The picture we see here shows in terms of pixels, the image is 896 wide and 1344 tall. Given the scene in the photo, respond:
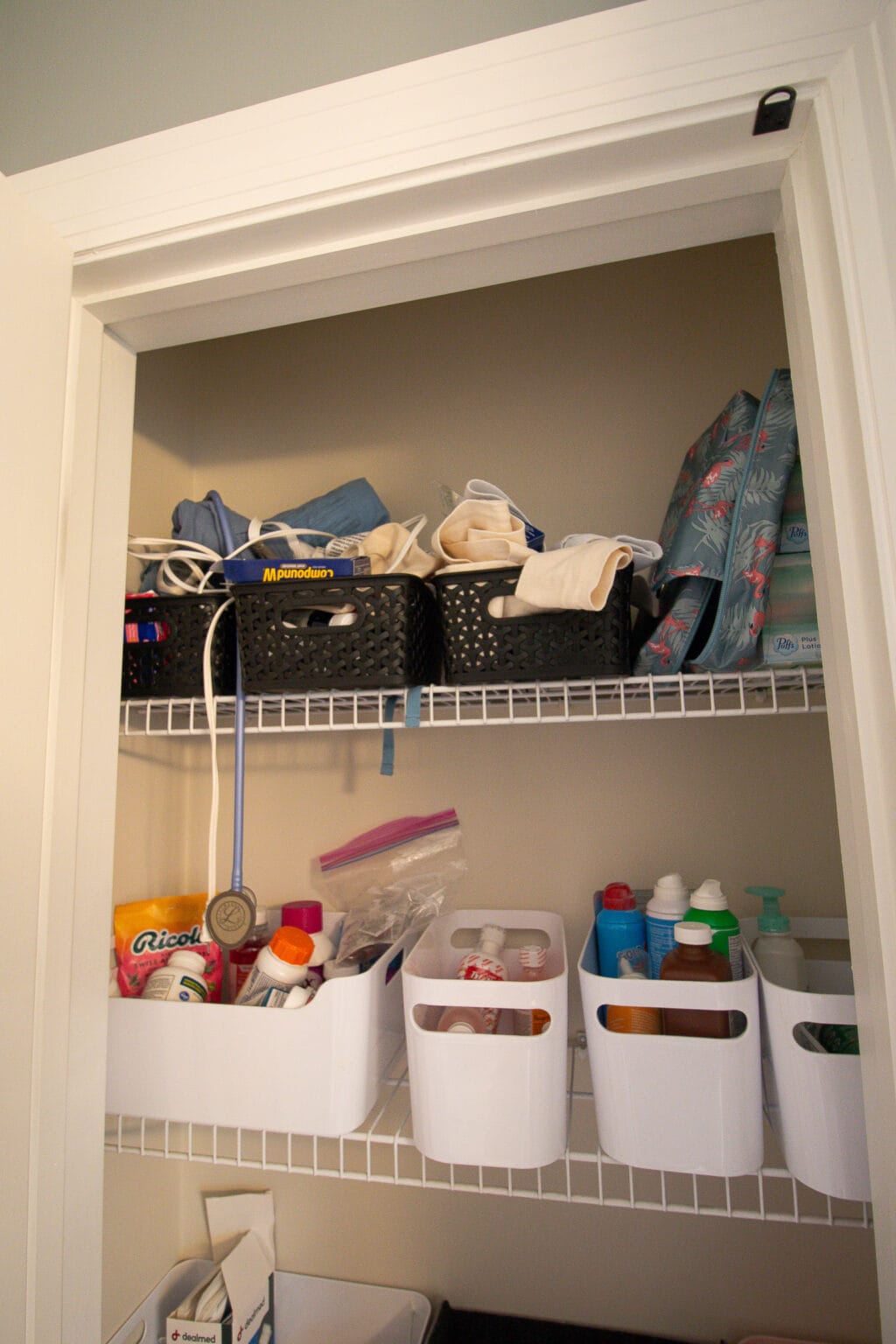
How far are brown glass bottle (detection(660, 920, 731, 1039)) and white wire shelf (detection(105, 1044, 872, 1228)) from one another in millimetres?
222

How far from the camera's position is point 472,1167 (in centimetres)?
112

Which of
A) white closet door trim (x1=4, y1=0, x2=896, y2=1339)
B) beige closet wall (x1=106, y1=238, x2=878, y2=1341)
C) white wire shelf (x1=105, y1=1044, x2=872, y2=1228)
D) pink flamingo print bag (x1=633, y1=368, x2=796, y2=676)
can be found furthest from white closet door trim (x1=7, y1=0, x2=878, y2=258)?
white wire shelf (x1=105, y1=1044, x2=872, y2=1228)

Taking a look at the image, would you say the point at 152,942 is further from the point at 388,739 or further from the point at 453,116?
the point at 453,116

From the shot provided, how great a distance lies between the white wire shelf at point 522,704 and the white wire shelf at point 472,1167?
1.60ft

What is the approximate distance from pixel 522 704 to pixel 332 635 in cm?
40

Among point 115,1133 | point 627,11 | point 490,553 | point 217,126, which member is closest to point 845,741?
point 490,553

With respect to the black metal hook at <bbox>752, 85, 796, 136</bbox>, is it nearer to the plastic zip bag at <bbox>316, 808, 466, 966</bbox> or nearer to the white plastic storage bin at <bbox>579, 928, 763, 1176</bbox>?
the white plastic storage bin at <bbox>579, 928, 763, 1176</bbox>

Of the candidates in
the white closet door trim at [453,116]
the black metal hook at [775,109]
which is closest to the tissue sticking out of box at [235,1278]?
the white closet door trim at [453,116]

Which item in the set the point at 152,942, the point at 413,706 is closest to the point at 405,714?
the point at 413,706

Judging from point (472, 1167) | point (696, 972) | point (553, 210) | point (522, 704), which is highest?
point (553, 210)

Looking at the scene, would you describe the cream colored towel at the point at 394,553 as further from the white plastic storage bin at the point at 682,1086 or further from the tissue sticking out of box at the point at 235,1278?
the tissue sticking out of box at the point at 235,1278

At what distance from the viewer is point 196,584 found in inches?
41.4

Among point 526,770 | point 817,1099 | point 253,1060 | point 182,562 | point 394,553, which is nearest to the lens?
point 817,1099

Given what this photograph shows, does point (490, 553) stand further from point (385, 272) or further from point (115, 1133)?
point (115, 1133)
